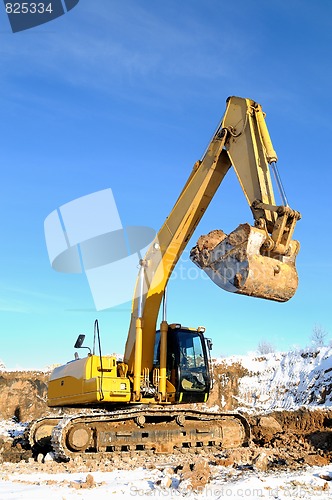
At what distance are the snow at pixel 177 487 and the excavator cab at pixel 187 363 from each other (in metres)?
3.45

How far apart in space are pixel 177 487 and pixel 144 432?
4329mm

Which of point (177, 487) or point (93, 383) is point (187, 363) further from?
point (177, 487)

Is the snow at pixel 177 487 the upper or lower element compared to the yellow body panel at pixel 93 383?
lower

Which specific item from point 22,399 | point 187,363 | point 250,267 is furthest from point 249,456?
point 22,399

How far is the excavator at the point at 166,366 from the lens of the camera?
31.9 ft

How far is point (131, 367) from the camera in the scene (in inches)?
441

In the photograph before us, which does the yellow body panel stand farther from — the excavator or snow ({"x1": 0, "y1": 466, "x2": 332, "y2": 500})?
snow ({"x1": 0, "y1": 466, "x2": 332, "y2": 500})

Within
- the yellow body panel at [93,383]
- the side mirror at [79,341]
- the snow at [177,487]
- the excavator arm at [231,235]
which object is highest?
the excavator arm at [231,235]

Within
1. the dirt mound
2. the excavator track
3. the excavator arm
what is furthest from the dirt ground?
the dirt mound

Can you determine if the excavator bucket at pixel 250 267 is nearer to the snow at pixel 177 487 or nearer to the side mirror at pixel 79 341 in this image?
the snow at pixel 177 487

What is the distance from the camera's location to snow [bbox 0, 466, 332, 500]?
19.4 feet

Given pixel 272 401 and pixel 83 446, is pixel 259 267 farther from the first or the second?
pixel 272 401

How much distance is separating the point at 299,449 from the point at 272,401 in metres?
22.7

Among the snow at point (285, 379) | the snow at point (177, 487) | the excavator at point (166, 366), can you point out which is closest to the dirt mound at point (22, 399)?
the snow at point (285, 379)
